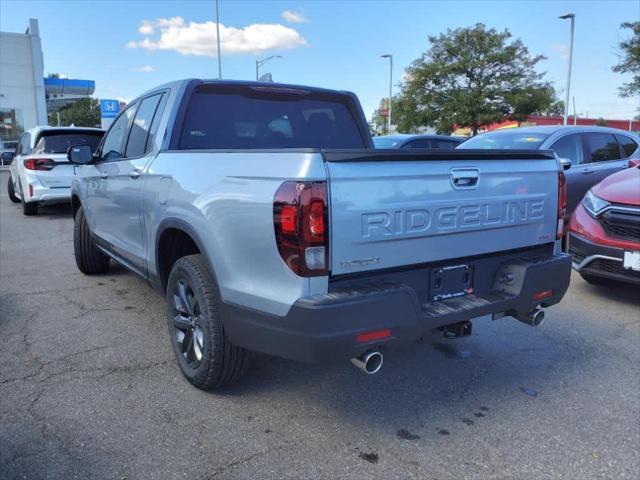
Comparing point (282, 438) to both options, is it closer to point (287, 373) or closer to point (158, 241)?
point (287, 373)

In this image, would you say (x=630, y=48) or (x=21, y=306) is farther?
(x=630, y=48)

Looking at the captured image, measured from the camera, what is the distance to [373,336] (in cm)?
239

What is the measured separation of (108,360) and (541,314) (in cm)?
279

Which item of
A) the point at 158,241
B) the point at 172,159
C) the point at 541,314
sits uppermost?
the point at 172,159

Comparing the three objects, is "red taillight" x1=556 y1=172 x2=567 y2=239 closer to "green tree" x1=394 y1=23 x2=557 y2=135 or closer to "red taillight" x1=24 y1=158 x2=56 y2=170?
"red taillight" x1=24 y1=158 x2=56 y2=170

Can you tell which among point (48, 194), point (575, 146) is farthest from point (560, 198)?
point (48, 194)

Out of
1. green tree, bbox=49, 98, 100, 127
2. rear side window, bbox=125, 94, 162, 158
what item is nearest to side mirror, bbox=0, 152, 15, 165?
rear side window, bbox=125, 94, 162, 158

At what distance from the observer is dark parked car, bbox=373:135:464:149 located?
1127cm

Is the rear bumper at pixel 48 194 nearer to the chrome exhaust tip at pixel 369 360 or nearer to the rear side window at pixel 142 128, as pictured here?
the rear side window at pixel 142 128

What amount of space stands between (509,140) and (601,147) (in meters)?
1.58

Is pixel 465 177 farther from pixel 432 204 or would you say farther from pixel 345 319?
pixel 345 319

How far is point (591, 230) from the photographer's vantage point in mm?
4863

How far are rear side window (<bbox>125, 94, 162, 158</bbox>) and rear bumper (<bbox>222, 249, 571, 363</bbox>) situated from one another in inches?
73.8

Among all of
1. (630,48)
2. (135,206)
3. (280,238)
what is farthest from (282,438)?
(630,48)
